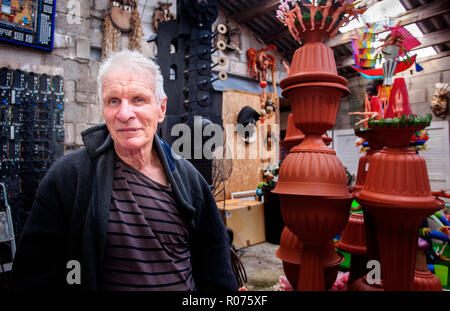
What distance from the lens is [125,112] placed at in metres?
0.95

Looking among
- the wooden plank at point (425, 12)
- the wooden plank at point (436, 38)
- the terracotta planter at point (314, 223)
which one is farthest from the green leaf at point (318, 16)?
the wooden plank at point (436, 38)

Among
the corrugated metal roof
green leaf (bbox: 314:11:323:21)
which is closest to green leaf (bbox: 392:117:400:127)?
green leaf (bbox: 314:11:323:21)

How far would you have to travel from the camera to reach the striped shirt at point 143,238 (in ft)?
2.97

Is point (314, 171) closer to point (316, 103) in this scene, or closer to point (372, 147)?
point (316, 103)

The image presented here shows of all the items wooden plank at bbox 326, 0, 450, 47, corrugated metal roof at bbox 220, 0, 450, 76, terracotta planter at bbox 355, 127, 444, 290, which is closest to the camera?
terracotta planter at bbox 355, 127, 444, 290

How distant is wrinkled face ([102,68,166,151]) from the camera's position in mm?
959

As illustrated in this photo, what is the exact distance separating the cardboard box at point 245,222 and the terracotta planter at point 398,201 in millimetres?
2479

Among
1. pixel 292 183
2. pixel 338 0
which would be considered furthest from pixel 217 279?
pixel 338 0

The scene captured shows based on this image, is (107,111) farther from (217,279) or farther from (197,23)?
(197,23)

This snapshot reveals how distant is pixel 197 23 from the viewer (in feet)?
8.22

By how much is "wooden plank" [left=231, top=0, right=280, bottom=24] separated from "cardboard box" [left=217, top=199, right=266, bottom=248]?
3.51 meters

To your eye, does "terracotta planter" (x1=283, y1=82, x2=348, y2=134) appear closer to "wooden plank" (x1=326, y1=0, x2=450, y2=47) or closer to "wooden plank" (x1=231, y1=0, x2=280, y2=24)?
"wooden plank" (x1=326, y1=0, x2=450, y2=47)

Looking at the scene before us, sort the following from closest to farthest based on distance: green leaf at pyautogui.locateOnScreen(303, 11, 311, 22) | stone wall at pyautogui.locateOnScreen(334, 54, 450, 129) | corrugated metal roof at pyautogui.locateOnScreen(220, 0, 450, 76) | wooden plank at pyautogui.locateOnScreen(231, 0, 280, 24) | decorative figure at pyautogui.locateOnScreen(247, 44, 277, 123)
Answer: green leaf at pyautogui.locateOnScreen(303, 11, 311, 22), corrugated metal roof at pyautogui.locateOnScreen(220, 0, 450, 76), stone wall at pyautogui.locateOnScreen(334, 54, 450, 129), wooden plank at pyautogui.locateOnScreen(231, 0, 280, 24), decorative figure at pyautogui.locateOnScreen(247, 44, 277, 123)

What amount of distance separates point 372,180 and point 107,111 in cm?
130
